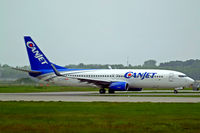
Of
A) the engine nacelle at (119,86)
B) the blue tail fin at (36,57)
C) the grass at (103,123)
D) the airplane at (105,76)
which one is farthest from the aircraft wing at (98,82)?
the grass at (103,123)

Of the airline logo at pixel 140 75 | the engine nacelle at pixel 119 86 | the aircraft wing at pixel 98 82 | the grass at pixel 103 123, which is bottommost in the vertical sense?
the grass at pixel 103 123

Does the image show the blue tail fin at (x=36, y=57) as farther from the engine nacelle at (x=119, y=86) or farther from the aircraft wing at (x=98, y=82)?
the engine nacelle at (x=119, y=86)

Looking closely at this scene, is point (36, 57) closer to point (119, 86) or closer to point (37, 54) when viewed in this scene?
point (37, 54)

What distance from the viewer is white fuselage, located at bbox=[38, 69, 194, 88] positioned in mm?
53594

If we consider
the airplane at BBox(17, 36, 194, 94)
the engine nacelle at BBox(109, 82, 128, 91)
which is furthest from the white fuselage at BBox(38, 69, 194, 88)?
the engine nacelle at BBox(109, 82, 128, 91)

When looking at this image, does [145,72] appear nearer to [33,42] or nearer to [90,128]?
[33,42]

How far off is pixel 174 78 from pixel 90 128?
37601mm

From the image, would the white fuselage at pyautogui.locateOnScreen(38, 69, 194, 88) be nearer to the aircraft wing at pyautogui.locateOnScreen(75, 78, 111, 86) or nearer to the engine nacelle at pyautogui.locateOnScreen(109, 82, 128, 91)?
the aircraft wing at pyautogui.locateOnScreen(75, 78, 111, 86)

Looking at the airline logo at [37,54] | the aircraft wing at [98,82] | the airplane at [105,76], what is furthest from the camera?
the airline logo at [37,54]

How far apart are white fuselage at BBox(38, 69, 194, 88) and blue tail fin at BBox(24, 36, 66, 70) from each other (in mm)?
1492

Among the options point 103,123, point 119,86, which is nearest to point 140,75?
point 119,86

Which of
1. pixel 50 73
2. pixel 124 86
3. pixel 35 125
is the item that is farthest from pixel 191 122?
pixel 50 73

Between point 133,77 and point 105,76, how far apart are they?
14.1ft

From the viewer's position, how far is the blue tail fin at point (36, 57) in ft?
180
